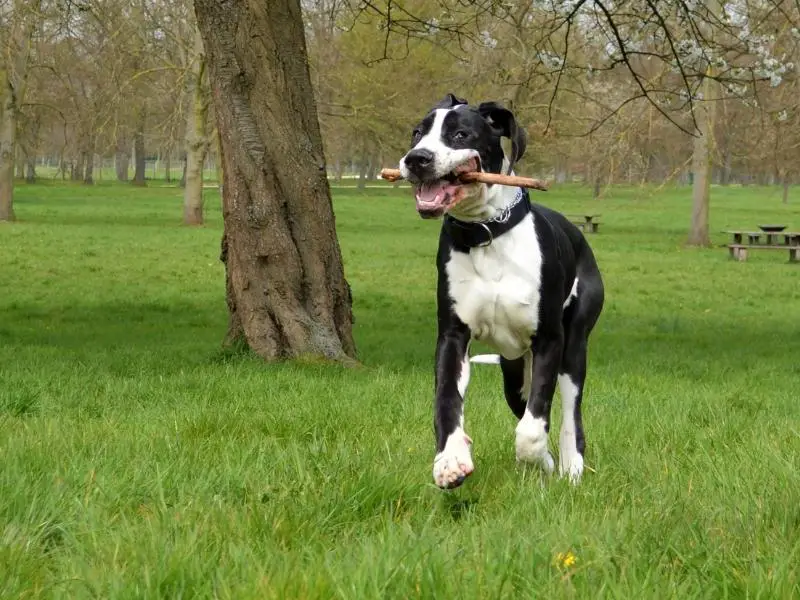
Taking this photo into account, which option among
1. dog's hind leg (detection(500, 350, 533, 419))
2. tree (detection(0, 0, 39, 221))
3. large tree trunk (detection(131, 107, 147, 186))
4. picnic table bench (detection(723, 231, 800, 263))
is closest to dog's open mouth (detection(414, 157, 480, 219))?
dog's hind leg (detection(500, 350, 533, 419))

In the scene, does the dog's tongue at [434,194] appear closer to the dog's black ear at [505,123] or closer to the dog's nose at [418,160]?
the dog's nose at [418,160]

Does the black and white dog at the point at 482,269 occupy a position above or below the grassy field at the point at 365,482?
above

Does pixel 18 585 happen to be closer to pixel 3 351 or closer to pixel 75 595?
pixel 75 595

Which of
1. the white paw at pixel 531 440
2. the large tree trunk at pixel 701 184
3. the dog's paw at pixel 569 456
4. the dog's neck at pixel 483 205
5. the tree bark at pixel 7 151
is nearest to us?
A: the dog's neck at pixel 483 205

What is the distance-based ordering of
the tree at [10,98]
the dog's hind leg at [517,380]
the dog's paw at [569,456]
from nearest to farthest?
the dog's paw at [569,456]
the dog's hind leg at [517,380]
the tree at [10,98]

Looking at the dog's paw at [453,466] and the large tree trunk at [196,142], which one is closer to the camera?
the dog's paw at [453,466]

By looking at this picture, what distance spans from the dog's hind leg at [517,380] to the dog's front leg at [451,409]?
649 mm

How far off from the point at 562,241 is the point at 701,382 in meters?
5.61

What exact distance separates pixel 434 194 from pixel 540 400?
0.98 meters

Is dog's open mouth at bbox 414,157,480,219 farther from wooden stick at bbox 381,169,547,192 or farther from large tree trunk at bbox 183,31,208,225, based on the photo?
large tree trunk at bbox 183,31,208,225

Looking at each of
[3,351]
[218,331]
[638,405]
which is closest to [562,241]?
[638,405]

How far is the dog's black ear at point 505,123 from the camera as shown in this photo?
4121 millimetres

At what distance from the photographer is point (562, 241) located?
15.0 feet

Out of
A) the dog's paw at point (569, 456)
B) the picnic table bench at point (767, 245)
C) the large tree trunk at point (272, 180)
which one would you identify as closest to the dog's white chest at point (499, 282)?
the dog's paw at point (569, 456)
